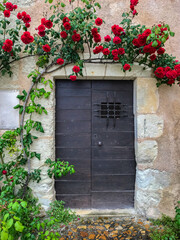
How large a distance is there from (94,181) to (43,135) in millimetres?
926

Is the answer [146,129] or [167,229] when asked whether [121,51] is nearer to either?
[146,129]

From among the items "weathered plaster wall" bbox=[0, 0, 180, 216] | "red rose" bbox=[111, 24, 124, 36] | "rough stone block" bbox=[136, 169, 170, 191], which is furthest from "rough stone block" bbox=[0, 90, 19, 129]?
"rough stone block" bbox=[136, 169, 170, 191]

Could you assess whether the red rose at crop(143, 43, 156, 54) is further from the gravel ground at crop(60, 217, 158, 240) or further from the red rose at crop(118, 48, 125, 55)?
the gravel ground at crop(60, 217, 158, 240)

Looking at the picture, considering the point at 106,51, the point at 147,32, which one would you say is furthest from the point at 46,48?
the point at 147,32

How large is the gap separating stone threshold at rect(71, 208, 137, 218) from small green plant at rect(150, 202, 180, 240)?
0.98 ft

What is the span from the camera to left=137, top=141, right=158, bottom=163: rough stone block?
2.31 m

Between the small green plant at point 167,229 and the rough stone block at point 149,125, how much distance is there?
890mm

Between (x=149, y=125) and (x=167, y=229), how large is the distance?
119 centimetres

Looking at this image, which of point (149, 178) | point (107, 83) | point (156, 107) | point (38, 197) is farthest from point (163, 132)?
point (38, 197)

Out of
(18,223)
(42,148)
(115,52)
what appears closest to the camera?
(18,223)

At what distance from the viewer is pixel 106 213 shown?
240cm

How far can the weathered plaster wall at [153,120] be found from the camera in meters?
2.30

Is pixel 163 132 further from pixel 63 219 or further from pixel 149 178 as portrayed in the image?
pixel 63 219

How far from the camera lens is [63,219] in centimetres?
209
